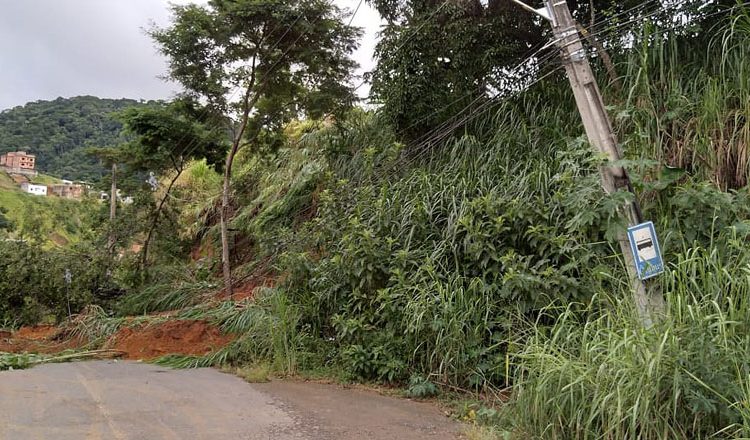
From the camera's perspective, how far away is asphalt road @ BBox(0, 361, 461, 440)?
447 cm

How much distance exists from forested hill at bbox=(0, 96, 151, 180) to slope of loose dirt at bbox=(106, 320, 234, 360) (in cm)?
3487

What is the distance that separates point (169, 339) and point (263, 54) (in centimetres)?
609

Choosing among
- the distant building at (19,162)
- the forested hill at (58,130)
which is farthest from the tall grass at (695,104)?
the distant building at (19,162)

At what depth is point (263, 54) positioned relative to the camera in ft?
36.6

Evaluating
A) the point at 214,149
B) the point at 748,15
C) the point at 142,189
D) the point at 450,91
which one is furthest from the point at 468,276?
the point at 142,189

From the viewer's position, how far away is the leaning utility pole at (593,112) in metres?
4.52

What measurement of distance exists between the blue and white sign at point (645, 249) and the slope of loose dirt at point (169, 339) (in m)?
6.50

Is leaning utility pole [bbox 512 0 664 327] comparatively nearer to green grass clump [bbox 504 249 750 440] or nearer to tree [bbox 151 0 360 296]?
green grass clump [bbox 504 249 750 440]

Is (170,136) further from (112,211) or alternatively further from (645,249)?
(645,249)

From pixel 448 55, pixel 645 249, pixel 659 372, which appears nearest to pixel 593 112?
pixel 645 249

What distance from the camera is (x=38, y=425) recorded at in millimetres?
4492

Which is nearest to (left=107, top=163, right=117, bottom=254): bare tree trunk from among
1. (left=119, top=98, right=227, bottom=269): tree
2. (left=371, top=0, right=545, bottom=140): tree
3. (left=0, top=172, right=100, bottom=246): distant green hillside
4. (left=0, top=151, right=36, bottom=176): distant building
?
(left=119, top=98, right=227, bottom=269): tree

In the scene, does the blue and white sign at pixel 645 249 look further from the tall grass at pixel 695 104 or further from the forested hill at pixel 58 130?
the forested hill at pixel 58 130

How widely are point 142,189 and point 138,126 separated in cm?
311
